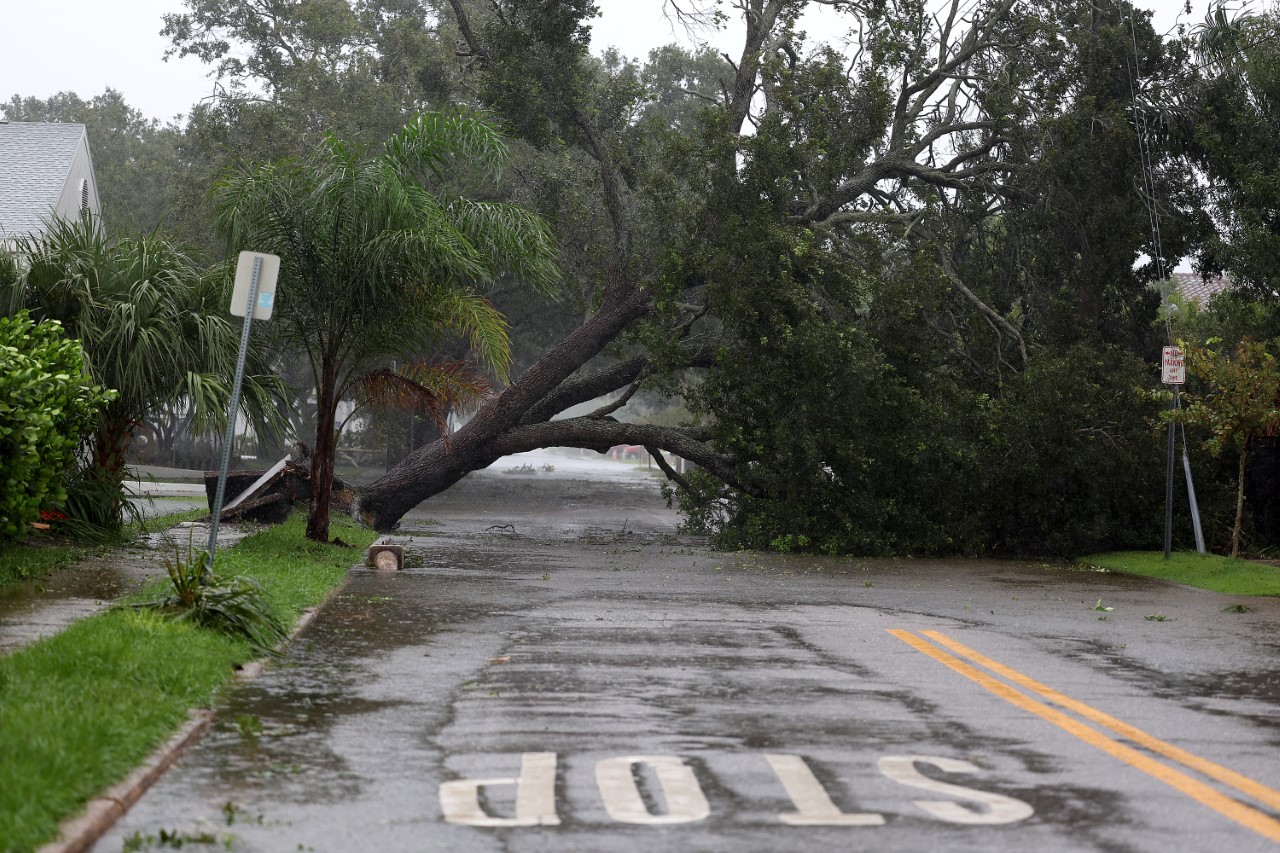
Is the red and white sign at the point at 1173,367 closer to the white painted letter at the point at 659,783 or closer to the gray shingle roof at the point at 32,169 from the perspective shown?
the white painted letter at the point at 659,783

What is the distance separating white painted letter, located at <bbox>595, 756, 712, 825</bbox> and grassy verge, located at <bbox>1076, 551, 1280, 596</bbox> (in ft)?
39.4

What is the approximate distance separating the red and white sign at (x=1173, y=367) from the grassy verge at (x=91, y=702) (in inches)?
515

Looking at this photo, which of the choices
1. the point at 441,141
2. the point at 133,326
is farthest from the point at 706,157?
the point at 133,326

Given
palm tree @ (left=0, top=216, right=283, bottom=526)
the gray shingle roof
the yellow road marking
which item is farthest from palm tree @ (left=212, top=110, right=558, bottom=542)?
the gray shingle roof

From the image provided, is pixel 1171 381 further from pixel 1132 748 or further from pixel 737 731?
pixel 737 731

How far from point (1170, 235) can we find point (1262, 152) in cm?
206

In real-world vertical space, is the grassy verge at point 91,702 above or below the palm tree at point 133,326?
below

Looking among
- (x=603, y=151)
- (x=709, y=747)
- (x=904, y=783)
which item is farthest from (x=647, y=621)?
(x=603, y=151)

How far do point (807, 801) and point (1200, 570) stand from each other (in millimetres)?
14672

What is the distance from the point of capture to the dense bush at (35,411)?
11992 mm

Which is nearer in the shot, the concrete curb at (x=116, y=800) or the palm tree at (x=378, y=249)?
the concrete curb at (x=116, y=800)

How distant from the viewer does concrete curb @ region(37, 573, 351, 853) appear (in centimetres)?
502

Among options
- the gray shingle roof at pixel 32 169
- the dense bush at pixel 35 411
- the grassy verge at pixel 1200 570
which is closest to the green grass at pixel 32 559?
the dense bush at pixel 35 411

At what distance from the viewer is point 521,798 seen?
5.87 metres
